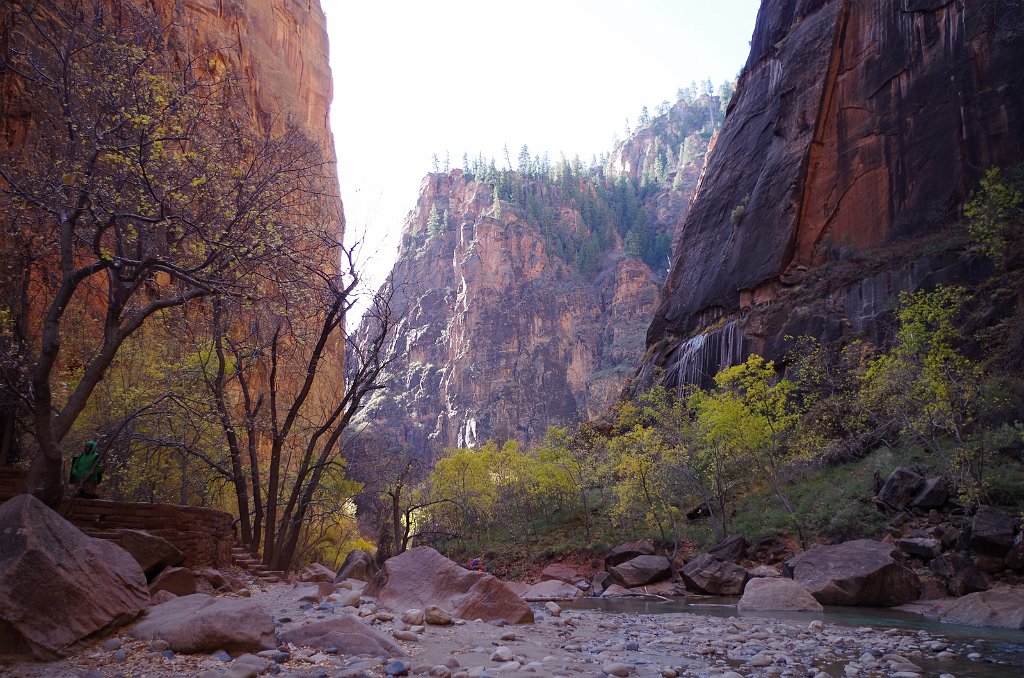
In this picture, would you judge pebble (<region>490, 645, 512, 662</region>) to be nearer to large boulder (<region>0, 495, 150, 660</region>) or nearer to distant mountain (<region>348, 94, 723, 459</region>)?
large boulder (<region>0, 495, 150, 660</region>)

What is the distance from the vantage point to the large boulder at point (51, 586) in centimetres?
498

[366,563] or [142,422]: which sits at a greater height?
[142,422]

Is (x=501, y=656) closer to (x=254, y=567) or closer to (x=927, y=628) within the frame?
(x=254, y=567)

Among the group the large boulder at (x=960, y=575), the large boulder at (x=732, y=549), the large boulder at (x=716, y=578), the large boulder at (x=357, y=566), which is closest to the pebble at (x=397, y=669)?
the large boulder at (x=357, y=566)

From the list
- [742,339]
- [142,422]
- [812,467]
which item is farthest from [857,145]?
[142,422]

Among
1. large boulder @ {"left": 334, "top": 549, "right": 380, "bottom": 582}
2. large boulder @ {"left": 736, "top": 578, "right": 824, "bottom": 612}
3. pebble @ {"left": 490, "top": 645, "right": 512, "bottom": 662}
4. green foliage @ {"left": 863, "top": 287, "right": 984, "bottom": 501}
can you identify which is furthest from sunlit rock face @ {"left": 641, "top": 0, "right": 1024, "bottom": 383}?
pebble @ {"left": 490, "top": 645, "right": 512, "bottom": 662}

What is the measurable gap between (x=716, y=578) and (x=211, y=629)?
20.3 meters

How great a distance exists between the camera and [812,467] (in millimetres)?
31672

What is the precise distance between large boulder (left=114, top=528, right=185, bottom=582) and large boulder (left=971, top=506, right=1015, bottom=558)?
17.7 m

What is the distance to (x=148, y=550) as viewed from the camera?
940cm

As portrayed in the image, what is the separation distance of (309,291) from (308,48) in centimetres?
5532

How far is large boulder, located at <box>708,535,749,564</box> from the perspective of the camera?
26141mm

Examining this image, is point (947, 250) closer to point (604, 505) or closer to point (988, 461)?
point (988, 461)

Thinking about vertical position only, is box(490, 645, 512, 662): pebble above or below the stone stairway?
above
